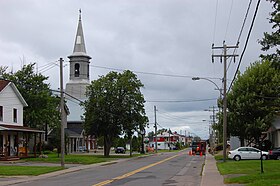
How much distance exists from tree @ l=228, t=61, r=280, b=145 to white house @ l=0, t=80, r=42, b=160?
71.1 ft

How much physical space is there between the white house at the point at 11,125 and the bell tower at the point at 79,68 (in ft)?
108

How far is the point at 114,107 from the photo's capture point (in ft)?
203

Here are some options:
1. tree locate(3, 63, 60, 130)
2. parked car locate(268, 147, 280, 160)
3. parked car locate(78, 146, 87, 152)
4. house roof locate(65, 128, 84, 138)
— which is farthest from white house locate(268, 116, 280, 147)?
parked car locate(78, 146, 87, 152)

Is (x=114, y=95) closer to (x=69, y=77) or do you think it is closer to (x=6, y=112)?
(x=6, y=112)

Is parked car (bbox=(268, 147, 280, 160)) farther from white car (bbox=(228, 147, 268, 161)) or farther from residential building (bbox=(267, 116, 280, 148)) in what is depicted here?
residential building (bbox=(267, 116, 280, 148))

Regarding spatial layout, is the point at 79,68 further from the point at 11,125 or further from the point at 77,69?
the point at 11,125

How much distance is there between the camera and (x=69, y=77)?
3519 inches

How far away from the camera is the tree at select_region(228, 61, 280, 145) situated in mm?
43719

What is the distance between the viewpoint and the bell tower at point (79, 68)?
84.4m

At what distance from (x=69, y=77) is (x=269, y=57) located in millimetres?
72819

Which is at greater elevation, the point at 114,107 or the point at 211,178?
the point at 114,107

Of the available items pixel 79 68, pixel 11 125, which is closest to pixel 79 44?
pixel 79 68

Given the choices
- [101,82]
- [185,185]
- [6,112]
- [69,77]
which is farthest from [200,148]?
[185,185]

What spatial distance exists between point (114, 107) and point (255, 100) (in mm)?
23213
